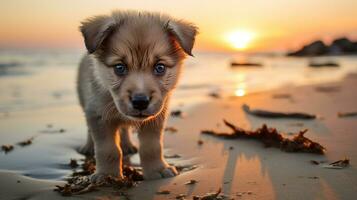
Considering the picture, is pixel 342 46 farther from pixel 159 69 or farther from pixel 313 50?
pixel 159 69

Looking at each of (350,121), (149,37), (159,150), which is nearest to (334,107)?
→ (350,121)

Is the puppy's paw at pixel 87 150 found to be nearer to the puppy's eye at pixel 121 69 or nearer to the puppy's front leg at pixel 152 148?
the puppy's front leg at pixel 152 148

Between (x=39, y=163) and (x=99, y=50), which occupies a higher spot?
(x=99, y=50)

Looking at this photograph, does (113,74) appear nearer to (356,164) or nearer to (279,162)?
(279,162)

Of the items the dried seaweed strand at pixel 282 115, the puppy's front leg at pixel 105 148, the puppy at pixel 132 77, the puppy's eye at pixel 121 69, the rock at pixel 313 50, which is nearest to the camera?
the puppy at pixel 132 77

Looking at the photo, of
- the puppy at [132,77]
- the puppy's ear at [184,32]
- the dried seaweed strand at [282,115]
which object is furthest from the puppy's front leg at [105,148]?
the dried seaweed strand at [282,115]

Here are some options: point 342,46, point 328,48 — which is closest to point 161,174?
point 328,48

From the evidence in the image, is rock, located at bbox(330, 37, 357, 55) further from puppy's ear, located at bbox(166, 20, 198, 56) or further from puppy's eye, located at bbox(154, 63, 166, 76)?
puppy's eye, located at bbox(154, 63, 166, 76)
